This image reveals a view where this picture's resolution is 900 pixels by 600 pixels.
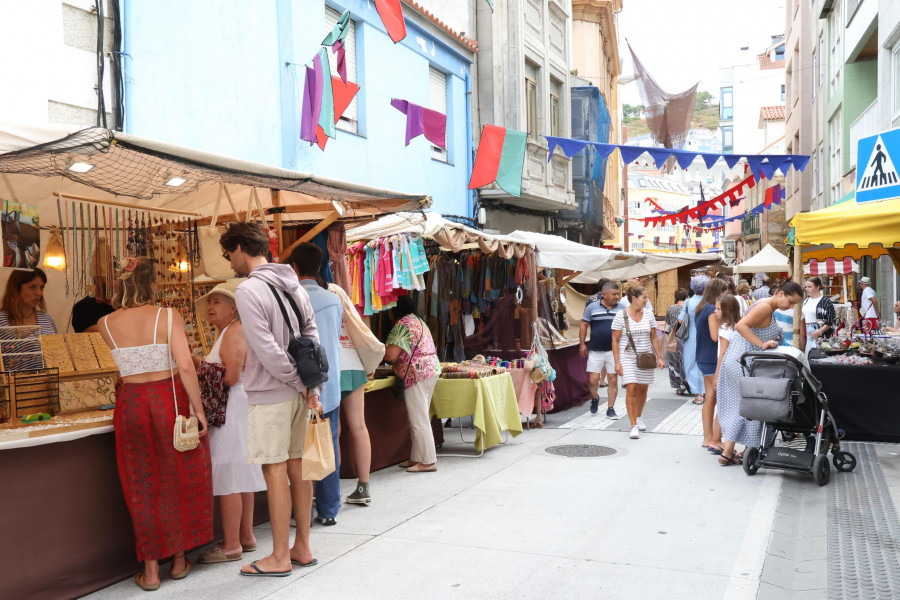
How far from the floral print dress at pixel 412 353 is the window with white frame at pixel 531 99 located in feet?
41.5

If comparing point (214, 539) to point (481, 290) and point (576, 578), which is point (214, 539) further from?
point (481, 290)

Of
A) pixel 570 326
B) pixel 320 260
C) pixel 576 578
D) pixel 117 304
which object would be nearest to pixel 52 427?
pixel 117 304

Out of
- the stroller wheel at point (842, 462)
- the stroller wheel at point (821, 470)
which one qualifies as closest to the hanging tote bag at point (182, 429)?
the stroller wheel at point (821, 470)

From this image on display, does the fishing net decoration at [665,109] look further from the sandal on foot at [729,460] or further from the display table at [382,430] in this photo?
the display table at [382,430]

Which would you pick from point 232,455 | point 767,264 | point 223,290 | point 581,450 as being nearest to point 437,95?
point 581,450

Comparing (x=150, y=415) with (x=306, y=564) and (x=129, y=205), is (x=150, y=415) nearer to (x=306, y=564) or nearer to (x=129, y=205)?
(x=306, y=564)

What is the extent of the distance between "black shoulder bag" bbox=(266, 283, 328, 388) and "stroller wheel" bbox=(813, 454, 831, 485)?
4.59 metres

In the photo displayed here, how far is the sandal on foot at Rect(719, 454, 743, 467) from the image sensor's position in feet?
25.2

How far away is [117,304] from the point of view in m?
4.75

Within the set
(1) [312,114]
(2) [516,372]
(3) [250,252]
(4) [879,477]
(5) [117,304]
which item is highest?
(1) [312,114]

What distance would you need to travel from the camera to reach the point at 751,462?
Result: 718cm

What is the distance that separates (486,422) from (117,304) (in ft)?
14.6

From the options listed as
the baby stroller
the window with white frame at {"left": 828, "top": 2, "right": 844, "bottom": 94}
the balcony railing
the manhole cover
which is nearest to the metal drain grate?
the baby stroller

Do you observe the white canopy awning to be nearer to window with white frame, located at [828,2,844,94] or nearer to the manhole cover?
the manhole cover
